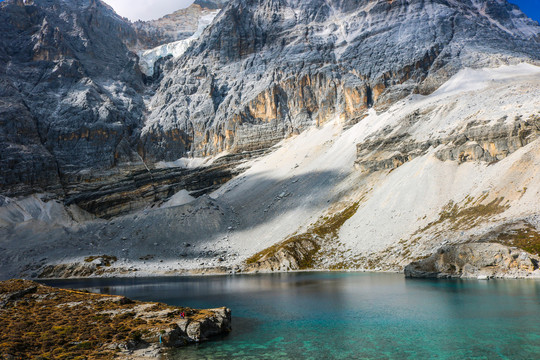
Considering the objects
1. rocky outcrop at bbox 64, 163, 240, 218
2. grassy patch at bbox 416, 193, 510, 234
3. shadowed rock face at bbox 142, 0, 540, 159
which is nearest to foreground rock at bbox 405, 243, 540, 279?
grassy patch at bbox 416, 193, 510, 234

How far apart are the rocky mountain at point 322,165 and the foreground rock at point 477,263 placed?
248mm

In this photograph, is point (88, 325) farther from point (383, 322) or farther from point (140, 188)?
point (140, 188)

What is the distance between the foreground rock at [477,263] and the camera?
5578 centimetres

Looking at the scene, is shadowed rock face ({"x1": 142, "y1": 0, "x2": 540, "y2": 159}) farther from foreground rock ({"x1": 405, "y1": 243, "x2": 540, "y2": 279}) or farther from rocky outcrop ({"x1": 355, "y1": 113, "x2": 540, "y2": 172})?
foreground rock ({"x1": 405, "y1": 243, "x2": 540, "y2": 279})

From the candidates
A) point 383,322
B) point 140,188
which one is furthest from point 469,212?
point 140,188

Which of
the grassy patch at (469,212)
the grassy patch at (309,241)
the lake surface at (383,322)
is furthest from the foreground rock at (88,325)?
the grassy patch at (309,241)

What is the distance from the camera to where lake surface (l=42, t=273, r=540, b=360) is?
2661cm

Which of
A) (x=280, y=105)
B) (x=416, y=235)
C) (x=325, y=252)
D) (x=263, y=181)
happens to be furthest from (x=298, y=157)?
(x=416, y=235)

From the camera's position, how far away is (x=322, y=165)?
134375mm

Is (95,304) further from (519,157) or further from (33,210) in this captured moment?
(33,210)

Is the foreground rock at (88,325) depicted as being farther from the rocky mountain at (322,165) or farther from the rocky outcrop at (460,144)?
the rocky outcrop at (460,144)

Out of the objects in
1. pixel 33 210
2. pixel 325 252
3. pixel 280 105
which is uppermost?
pixel 280 105

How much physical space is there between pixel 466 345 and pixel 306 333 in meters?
11.7

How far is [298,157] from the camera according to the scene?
150m
